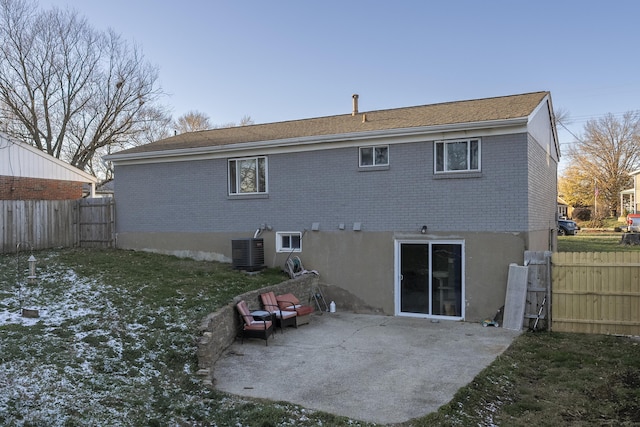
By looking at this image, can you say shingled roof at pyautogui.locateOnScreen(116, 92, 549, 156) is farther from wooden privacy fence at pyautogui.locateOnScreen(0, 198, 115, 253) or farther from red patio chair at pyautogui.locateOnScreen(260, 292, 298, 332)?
red patio chair at pyautogui.locateOnScreen(260, 292, 298, 332)

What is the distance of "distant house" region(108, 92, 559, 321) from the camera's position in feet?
38.2

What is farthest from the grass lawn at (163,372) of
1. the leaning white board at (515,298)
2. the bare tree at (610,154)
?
the bare tree at (610,154)

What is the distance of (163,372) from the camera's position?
6.95 metres

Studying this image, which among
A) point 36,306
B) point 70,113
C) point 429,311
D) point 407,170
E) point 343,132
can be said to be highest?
point 70,113

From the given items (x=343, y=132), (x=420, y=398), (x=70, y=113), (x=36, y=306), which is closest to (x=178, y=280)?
(x=36, y=306)

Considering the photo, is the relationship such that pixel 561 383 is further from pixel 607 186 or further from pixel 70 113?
pixel 607 186

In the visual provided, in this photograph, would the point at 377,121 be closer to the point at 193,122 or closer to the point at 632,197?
the point at 193,122

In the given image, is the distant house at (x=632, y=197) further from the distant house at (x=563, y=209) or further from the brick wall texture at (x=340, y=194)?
the brick wall texture at (x=340, y=194)

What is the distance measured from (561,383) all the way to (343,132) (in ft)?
27.5

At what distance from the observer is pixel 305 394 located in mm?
6707

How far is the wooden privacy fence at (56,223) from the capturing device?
1487cm

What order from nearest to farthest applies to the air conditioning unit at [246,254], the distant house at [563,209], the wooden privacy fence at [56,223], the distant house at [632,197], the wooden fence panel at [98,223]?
the air conditioning unit at [246,254], the wooden privacy fence at [56,223], the wooden fence panel at [98,223], the distant house at [632,197], the distant house at [563,209]

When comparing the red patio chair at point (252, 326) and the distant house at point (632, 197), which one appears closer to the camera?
the red patio chair at point (252, 326)

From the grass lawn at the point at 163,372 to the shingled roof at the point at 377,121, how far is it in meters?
5.42
